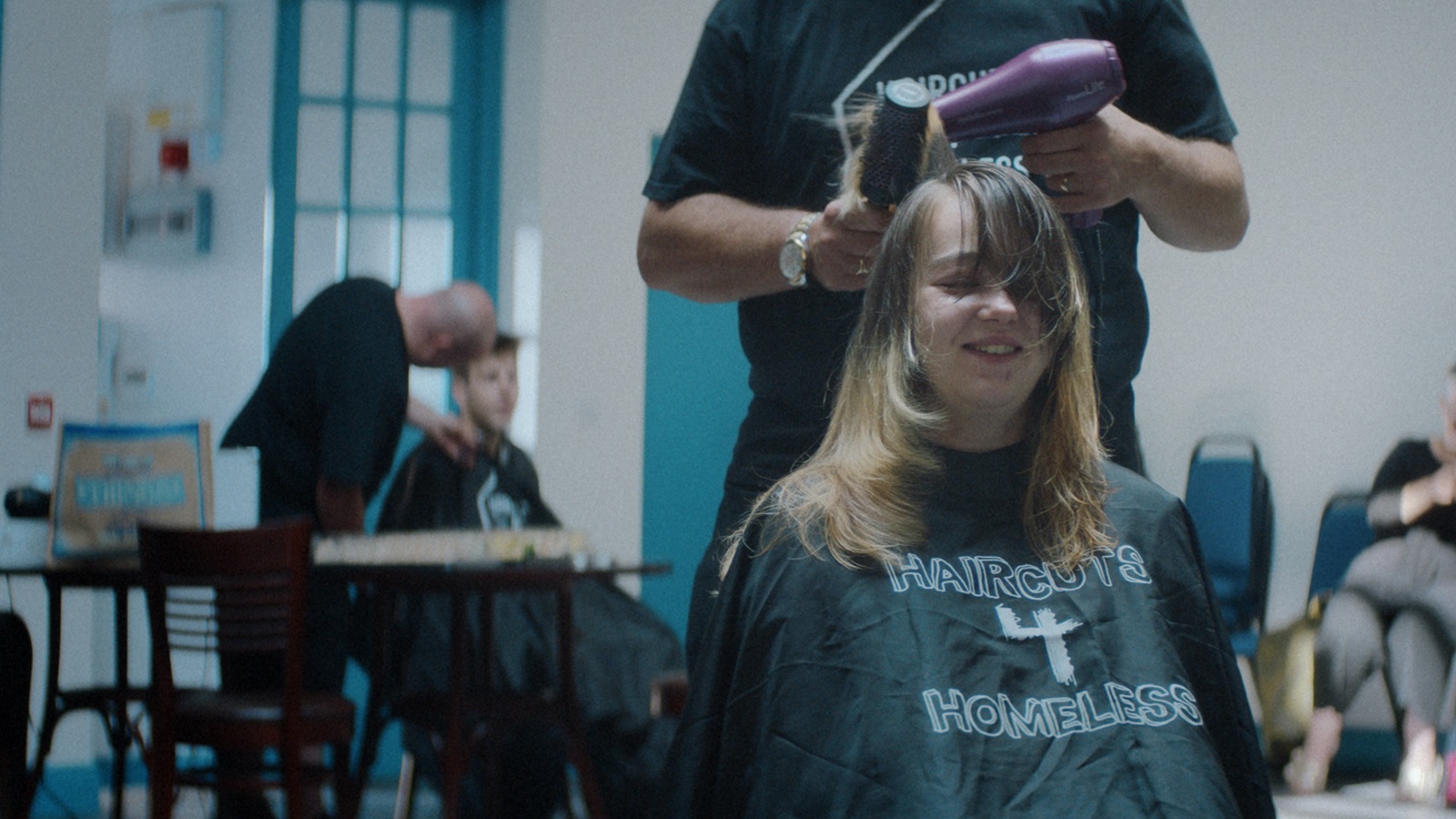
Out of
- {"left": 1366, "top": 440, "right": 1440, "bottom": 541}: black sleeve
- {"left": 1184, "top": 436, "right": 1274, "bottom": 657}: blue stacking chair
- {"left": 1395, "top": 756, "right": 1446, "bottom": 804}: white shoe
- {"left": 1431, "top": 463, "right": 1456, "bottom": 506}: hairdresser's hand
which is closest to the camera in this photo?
{"left": 1395, "top": 756, "right": 1446, "bottom": 804}: white shoe

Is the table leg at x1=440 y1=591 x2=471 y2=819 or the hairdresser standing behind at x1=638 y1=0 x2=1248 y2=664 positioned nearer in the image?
the hairdresser standing behind at x1=638 y1=0 x2=1248 y2=664

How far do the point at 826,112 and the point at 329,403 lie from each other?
7.30 ft

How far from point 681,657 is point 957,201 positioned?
9.43 ft

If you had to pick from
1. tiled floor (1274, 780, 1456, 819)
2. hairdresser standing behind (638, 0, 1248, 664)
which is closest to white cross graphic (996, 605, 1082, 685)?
hairdresser standing behind (638, 0, 1248, 664)

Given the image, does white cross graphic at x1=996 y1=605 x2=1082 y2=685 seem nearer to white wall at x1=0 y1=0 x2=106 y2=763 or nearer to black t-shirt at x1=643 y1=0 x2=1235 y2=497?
black t-shirt at x1=643 y1=0 x2=1235 y2=497

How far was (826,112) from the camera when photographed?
4.12 ft

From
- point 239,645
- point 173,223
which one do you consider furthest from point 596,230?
point 239,645

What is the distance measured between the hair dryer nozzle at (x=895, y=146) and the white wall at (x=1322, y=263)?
3519mm

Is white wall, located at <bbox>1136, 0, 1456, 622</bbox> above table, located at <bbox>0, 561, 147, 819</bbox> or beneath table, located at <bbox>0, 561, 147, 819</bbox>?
above

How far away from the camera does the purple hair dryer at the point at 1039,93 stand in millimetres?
1047

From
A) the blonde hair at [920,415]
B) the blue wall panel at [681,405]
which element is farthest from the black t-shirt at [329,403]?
the blonde hair at [920,415]

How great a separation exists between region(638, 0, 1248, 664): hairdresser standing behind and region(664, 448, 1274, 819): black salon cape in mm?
153

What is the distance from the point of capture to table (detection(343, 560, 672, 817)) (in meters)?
3.02

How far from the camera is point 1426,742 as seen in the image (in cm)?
411
